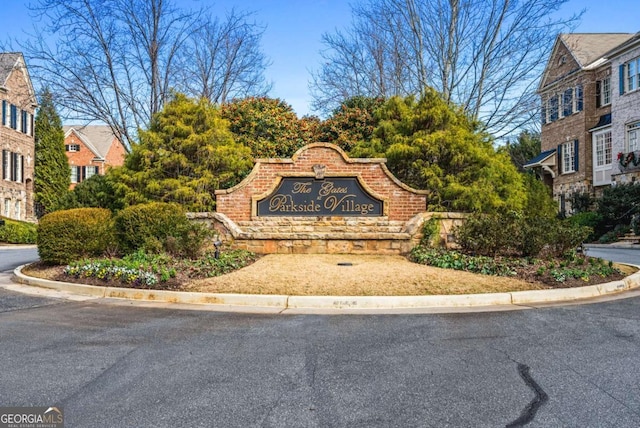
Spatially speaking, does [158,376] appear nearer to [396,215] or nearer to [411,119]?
[396,215]

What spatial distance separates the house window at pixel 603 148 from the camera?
26.6m

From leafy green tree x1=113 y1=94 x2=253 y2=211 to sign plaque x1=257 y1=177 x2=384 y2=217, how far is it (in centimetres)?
182

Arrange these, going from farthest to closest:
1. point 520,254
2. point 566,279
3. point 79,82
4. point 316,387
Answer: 1. point 79,82
2. point 520,254
3. point 566,279
4. point 316,387

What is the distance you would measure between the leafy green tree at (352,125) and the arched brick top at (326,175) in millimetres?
3461

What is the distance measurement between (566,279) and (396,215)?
4.88 metres

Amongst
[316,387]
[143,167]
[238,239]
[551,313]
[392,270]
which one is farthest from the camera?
[143,167]

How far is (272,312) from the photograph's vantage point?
7.12 m

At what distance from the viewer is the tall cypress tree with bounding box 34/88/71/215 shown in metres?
36.5

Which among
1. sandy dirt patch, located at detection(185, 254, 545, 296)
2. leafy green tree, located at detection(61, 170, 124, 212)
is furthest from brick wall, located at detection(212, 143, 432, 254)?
leafy green tree, located at detection(61, 170, 124, 212)

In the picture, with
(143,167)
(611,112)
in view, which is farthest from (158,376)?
(611,112)

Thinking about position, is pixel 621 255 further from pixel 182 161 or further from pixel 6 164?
pixel 6 164

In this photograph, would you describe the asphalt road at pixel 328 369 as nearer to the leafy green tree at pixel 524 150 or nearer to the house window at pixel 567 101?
the house window at pixel 567 101

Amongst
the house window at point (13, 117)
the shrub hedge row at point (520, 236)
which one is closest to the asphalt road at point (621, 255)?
the shrub hedge row at point (520, 236)

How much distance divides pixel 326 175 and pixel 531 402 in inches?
383
